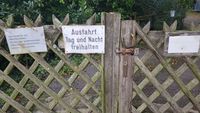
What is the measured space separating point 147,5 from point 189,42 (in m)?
8.91

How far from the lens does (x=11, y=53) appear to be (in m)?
2.79

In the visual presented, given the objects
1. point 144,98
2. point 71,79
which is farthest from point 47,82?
point 144,98

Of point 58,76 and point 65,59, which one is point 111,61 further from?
point 58,76

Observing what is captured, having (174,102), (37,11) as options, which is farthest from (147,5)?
(174,102)

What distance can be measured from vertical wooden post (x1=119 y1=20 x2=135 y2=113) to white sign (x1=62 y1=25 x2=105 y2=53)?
21cm

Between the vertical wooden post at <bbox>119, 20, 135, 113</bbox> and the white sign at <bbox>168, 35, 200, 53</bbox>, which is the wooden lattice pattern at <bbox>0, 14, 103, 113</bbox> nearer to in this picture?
the vertical wooden post at <bbox>119, 20, 135, 113</bbox>

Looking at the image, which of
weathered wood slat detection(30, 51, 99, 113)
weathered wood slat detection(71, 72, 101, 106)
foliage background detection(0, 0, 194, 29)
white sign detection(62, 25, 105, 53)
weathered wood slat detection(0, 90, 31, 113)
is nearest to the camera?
white sign detection(62, 25, 105, 53)

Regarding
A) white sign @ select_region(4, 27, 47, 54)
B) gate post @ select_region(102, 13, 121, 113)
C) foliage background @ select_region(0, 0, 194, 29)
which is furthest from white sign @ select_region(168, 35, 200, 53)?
foliage background @ select_region(0, 0, 194, 29)

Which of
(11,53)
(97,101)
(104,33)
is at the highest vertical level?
(104,33)

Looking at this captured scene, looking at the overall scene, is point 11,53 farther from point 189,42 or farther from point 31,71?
point 189,42

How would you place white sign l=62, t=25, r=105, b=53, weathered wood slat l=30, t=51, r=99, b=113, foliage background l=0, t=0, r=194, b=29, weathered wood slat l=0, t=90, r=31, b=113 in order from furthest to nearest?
foliage background l=0, t=0, r=194, b=29 → weathered wood slat l=0, t=90, r=31, b=113 → weathered wood slat l=30, t=51, r=99, b=113 → white sign l=62, t=25, r=105, b=53

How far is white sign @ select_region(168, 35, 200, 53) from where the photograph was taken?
267cm

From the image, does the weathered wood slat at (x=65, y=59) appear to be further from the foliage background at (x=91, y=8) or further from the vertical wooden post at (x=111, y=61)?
the foliage background at (x=91, y=8)

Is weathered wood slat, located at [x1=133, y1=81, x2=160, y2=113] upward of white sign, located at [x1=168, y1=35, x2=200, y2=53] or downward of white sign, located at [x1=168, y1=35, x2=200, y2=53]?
downward
